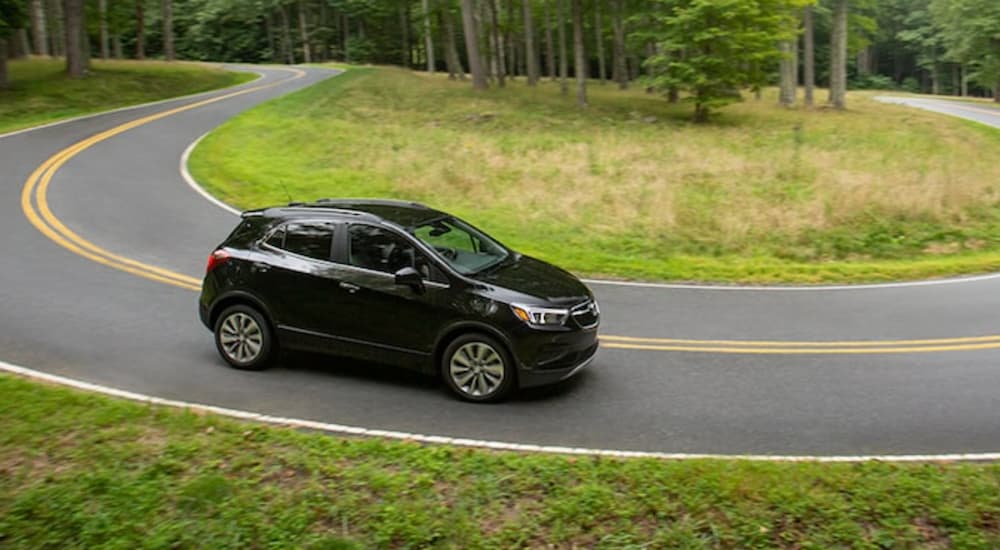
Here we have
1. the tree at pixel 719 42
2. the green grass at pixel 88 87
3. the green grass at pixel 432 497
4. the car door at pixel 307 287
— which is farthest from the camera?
the green grass at pixel 88 87

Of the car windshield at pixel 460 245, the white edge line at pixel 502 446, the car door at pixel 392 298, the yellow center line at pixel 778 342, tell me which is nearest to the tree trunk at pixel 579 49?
the yellow center line at pixel 778 342

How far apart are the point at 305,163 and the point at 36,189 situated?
6531mm

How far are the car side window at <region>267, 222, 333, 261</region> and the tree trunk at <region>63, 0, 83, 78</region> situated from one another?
32.7 meters

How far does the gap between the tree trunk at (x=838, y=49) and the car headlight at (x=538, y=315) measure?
108 feet

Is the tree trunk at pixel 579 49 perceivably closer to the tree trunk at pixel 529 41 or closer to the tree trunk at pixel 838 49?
the tree trunk at pixel 529 41

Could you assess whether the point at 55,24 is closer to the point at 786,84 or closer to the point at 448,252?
the point at 786,84

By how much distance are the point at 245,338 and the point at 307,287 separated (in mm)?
967

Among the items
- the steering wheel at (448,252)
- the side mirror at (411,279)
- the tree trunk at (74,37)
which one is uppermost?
the tree trunk at (74,37)

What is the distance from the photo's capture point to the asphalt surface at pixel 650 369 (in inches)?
287

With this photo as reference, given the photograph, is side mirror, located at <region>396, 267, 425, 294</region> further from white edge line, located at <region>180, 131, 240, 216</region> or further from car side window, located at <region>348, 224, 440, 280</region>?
white edge line, located at <region>180, 131, 240, 216</region>

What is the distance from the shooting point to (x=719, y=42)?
31141mm

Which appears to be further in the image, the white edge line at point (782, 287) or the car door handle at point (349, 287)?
the white edge line at point (782, 287)

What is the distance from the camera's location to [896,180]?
65.3 ft

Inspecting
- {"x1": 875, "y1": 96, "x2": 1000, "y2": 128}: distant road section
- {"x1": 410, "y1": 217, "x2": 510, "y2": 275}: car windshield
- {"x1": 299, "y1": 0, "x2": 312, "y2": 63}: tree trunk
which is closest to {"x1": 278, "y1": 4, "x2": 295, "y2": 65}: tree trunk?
{"x1": 299, "y1": 0, "x2": 312, "y2": 63}: tree trunk
